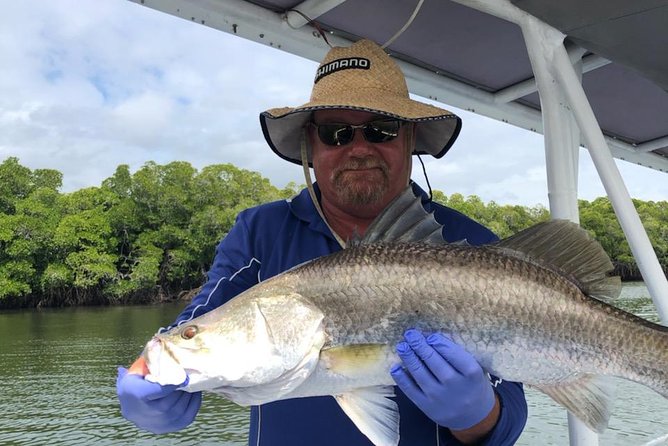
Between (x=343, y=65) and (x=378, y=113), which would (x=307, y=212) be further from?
(x=343, y=65)

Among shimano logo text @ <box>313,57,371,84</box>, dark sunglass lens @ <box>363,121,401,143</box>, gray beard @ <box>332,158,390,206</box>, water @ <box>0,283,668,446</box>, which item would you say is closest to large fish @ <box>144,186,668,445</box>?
gray beard @ <box>332,158,390,206</box>

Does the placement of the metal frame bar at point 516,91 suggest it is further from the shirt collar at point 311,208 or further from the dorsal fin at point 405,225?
the dorsal fin at point 405,225

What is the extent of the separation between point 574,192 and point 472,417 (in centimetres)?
228

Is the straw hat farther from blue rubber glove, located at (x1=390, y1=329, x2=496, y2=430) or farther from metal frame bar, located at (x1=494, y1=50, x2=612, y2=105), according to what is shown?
metal frame bar, located at (x1=494, y1=50, x2=612, y2=105)

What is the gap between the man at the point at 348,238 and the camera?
78.4 inches

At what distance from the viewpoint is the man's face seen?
2725 mm

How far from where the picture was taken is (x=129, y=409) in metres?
1.98

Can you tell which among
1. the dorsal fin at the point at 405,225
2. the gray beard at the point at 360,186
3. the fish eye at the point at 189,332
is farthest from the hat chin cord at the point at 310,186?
the fish eye at the point at 189,332

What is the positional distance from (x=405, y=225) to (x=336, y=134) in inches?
30.8

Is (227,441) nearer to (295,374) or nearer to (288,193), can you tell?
(295,374)

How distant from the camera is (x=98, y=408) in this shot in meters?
16.8

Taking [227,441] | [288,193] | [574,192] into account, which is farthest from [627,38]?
[288,193]

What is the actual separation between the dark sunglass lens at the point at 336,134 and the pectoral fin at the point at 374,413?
1226 mm

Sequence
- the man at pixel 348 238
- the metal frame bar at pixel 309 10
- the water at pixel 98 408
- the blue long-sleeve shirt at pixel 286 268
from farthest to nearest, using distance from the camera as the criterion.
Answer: the water at pixel 98 408
the metal frame bar at pixel 309 10
the blue long-sleeve shirt at pixel 286 268
the man at pixel 348 238
